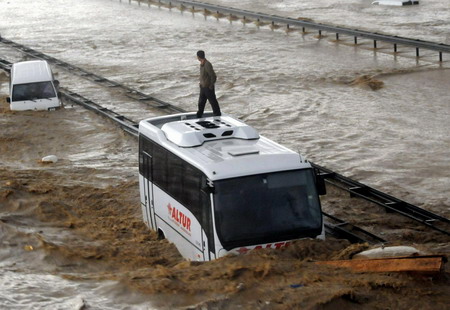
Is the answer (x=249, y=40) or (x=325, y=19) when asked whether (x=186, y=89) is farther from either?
(x=325, y=19)

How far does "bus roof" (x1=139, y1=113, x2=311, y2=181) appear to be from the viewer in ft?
34.9

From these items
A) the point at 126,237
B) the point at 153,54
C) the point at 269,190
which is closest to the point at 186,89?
the point at 153,54

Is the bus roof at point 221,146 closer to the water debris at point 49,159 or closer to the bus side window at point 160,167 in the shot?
the bus side window at point 160,167

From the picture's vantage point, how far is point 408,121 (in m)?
22.4

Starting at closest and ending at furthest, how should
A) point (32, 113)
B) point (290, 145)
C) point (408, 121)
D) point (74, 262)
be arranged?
point (74, 262) < point (290, 145) < point (408, 121) < point (32, 113)

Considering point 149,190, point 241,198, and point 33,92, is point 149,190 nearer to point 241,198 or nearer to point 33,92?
point 241,198

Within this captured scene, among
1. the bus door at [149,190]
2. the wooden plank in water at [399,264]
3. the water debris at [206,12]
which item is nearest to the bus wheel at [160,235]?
the bus door at [149,190]

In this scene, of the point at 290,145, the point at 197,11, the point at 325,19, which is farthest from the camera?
the point at 197,11

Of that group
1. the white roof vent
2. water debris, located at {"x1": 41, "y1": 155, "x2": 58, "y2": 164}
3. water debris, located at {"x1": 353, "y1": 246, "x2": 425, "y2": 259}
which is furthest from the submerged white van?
water debris, located at {"x1": 353, "y1": 246, "x2": 425, "y2": 259}

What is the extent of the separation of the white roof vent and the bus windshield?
4.58 ft

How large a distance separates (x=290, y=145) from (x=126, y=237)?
7742 millimetres

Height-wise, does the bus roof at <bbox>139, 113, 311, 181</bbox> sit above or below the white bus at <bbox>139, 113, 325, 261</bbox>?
above

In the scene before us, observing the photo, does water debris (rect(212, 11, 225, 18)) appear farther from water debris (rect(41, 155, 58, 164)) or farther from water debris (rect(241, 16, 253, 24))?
water debris (rect(41, 155, 58, 164))

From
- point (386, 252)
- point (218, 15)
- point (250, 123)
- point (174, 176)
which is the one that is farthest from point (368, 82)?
point (218, 15)
